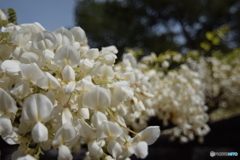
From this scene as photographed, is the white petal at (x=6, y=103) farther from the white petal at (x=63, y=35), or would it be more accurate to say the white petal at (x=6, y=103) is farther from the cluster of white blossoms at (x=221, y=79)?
the cluster of white blossoms at (x=221, y=79)

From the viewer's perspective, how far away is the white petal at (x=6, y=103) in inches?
8.7

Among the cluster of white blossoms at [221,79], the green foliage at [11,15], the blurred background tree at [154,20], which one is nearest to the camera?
the green foliage at [11,15]

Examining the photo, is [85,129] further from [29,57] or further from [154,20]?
[154,20]

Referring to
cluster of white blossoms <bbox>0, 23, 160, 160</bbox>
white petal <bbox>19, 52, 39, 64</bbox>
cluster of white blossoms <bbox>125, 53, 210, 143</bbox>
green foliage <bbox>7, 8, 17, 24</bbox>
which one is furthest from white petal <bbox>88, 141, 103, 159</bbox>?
cluster of white blossoms <bbox>125, 53, 210, 143</bbox>

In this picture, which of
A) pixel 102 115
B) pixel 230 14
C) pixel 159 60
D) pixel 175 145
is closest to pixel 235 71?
pixel 175 145

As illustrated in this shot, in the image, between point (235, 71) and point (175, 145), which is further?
point (235, 71)

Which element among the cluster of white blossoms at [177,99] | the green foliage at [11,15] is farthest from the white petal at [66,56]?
the cluster of white blossoms at [177,99]

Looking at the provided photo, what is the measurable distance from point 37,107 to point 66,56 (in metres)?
0.07

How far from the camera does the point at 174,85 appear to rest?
80 centimetres

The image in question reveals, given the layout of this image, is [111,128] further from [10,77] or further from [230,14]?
[230,14]

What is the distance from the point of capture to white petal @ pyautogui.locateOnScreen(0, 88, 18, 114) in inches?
8.7

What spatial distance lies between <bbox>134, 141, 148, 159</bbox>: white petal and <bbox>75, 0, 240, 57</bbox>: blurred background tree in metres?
4.82

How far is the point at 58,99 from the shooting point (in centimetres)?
25

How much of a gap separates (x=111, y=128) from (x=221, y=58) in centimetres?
157
